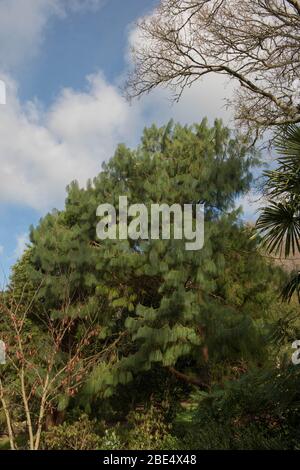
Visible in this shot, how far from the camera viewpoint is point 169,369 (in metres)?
11.2

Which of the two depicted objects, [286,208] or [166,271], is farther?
[166,271]

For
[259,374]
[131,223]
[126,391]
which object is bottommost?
[126,391]


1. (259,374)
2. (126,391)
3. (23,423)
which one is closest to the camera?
(259,374)

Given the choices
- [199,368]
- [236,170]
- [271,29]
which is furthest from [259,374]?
[271,29]

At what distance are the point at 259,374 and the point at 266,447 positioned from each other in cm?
162

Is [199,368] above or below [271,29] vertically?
below

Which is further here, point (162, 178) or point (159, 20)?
point (162, 178)

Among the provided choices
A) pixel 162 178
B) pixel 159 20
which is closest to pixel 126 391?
pixel 162 178

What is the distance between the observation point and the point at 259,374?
785 centimetres

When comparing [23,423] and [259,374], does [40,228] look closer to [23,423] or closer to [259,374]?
[23,423]

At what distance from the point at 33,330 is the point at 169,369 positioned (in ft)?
12.6

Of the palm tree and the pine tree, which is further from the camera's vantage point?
the pine tree

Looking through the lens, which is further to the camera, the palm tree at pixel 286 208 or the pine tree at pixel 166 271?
the pine tree at pixel 166 271

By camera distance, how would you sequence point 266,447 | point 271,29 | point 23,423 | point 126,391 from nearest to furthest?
point 266,447 → point 271,29 → point 126,391 → point 23,423
